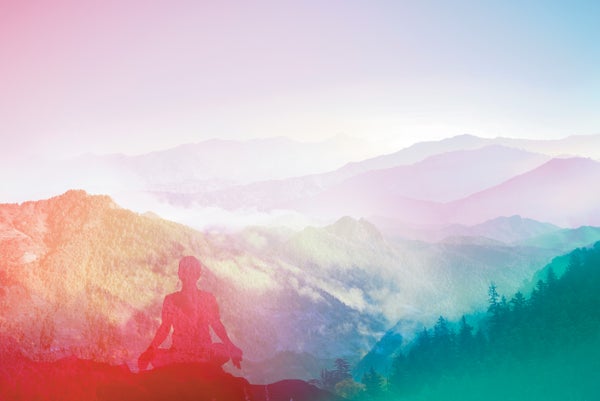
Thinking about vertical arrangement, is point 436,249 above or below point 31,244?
below

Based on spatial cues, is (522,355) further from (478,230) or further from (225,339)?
(225,339)

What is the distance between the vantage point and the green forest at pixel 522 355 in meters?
29.1

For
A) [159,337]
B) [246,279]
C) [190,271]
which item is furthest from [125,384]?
[246,279]

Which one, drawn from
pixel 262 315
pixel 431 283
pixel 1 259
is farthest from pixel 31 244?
pixel 431 283

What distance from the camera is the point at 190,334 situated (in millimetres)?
19234

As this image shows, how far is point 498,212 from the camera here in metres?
46.6

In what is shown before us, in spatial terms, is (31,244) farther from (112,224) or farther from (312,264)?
(312,264)

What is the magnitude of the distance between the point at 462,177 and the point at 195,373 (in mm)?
41944

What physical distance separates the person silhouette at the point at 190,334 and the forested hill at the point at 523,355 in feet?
58.7

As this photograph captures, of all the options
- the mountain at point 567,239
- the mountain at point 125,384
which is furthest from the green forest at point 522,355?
the mountain at point 125,384

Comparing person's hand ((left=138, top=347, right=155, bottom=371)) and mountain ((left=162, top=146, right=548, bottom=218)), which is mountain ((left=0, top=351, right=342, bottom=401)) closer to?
person's hand ((left=138, top=347, right=155, bottom=371))

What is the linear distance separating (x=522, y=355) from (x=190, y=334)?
70.4 ft

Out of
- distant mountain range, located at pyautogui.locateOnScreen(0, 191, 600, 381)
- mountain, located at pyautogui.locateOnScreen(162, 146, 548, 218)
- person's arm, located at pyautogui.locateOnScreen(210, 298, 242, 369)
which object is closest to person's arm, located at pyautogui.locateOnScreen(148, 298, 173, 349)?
person's arm, located at pyautogui.locateOnScreen(210, 298, 242, 369)

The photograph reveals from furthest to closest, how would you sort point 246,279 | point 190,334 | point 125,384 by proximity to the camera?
point 246,279 → point 125,384 → point 190,334
